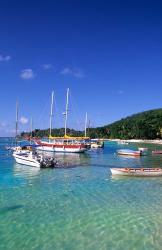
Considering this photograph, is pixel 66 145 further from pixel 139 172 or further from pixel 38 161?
pixel 139 172

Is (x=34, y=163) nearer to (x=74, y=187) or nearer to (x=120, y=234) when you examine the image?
(x=74, y=187)

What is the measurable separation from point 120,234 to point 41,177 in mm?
24615

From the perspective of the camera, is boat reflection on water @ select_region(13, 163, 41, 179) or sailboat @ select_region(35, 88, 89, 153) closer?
boat reflection on water @ select_region(13, 163, 41, 179)

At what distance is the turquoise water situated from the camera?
20.1 m

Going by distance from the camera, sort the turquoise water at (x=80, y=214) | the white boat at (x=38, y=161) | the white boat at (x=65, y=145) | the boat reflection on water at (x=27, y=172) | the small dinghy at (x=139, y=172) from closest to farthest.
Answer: the turquoise water at (x=80, y=214), the small dinghy at (x=139, y=172), the boat reflection on water at (x=27, y=172), the white boat at (x=38, y=161), the white boat at (x=65, y=145)

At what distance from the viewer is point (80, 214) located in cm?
2591

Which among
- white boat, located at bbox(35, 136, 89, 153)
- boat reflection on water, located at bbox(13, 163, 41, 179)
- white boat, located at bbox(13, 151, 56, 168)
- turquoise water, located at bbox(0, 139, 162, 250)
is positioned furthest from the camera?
white boat, located at bbox(35, 136, 89, 153)

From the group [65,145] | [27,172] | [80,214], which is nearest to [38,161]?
[27,172]

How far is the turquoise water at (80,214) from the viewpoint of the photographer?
20125mm

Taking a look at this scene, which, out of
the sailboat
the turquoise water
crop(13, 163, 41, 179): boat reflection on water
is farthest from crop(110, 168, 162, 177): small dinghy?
the sailboat

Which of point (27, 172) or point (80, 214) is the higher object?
point (27, 172)

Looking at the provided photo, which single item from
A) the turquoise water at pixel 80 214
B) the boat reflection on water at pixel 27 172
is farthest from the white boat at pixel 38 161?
the turquoise water at pixel 80 214

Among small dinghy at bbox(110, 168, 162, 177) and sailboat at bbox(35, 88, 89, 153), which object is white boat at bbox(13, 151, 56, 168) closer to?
small dinghy at bbox(110, 168, 162, 177)

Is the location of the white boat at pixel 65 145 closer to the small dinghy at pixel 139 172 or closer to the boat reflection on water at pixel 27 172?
the boat reflection on water at pixel 27 172
